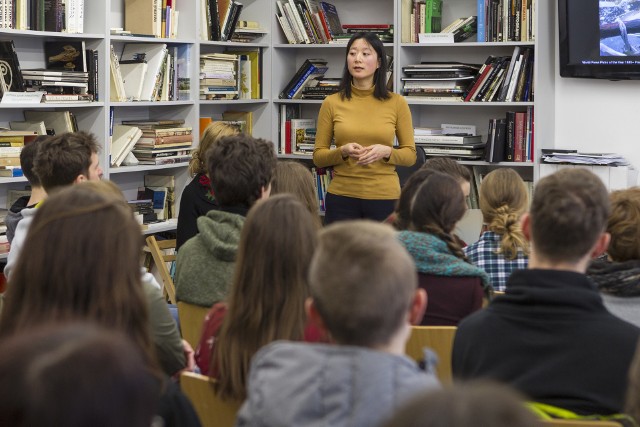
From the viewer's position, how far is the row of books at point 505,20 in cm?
509

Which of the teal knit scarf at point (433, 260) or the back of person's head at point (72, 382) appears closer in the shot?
the back of person's head at point (72, 382)

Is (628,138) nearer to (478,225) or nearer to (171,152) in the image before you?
(478,225)

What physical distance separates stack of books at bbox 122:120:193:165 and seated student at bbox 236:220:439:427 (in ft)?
12.0

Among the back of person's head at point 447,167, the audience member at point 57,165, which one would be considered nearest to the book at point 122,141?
the audience member at point 57,165

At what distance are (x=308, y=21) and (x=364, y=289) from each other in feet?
15.3

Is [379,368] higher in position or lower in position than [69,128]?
lower

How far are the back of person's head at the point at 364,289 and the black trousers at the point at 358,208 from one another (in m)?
3.04

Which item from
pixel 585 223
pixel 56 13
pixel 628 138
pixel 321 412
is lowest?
pixel 321 412

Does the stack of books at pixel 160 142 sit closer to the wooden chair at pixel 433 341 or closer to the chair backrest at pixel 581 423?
the wooden chair at pixel 433 341

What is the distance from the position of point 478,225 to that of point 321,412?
3474mm

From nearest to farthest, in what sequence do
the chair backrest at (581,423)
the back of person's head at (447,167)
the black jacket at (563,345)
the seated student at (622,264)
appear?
the chair backrest at (581,423) < the black jacket at (563,345) < the seated student at (622,264) < the back of person's head at (447,167)

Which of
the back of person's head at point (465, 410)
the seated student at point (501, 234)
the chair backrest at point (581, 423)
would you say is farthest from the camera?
the seated student at point (501, 234)

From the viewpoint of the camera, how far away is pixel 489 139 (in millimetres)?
5246

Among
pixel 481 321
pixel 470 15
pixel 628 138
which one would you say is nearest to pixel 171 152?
pixel 470 15
